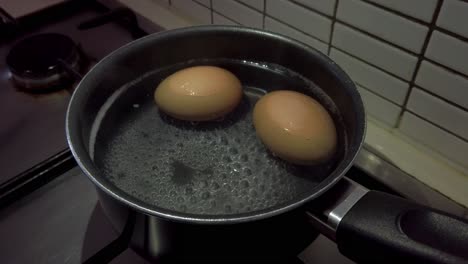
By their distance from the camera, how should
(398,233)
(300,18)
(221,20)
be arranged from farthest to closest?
(221,20)
(300,18)
(398,233)

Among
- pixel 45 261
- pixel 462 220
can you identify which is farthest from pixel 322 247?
pixel 45 261

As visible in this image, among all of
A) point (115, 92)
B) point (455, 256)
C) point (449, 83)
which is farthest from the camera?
point (115, 92)

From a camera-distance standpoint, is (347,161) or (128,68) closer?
(347,161)

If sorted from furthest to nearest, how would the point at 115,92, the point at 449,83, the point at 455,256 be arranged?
the point at 115,92
the point at 449,83
the point at 455,256

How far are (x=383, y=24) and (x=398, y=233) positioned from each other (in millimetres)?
228

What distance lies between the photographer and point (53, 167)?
1.69ft

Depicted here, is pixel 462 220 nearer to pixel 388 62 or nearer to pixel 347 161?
pixel 347 161

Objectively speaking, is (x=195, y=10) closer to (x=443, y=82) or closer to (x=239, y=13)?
(x=239, y=13)

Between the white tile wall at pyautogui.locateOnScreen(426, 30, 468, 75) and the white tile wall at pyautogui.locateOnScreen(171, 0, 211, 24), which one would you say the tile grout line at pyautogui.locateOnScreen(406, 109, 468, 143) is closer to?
the white tile wall at pyautogui.locateOnScreen(426, 30, 468, 75)

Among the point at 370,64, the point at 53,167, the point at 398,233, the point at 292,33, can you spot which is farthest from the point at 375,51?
the point at 53,167

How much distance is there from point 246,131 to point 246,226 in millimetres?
196

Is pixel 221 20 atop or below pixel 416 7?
below

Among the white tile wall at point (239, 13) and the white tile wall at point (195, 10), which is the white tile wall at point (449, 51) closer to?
the white tile wall at point (239, 13)

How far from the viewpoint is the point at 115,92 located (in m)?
0.54
